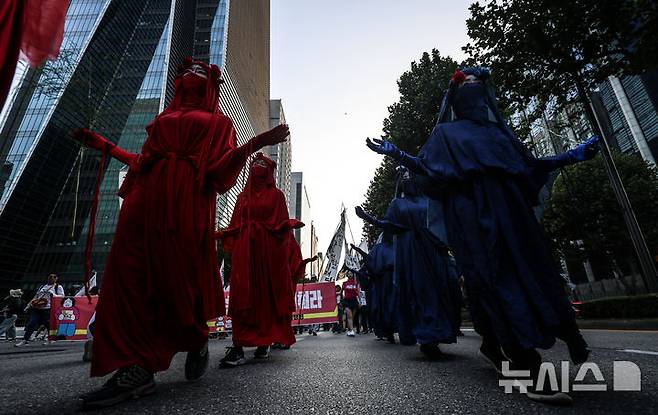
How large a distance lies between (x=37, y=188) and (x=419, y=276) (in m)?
57.5

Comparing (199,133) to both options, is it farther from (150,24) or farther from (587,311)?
(150,24)

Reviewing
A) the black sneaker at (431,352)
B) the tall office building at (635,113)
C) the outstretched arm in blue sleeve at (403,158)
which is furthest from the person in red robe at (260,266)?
the tall office building at (635,113)

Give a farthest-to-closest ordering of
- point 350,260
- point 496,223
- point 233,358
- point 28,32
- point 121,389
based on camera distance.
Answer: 1. point 350,260
2. point 233,358
3. point 496,223
4. point 121,389
5. point 28,32

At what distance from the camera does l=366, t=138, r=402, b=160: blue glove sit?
252 cm

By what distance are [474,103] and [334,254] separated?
10.5 metres

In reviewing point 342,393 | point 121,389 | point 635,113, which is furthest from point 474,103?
point 635,113

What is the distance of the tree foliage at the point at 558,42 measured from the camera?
7008mm

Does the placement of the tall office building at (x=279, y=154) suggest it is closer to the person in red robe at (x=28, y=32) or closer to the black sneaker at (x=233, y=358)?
the black sneaker at (x=233, y=358)

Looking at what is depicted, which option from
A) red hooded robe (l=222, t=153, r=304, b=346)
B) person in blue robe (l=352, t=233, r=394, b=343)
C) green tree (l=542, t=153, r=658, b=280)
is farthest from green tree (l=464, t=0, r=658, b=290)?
green tree (l=542, t=153, r=658, b=280)

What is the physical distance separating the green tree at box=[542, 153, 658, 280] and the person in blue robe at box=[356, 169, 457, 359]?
1876 cm

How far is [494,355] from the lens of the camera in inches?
97.2

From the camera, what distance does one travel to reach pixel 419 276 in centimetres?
416

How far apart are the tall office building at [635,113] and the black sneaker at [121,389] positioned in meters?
33.0

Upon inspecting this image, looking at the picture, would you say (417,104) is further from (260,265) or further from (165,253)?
(165,253)
